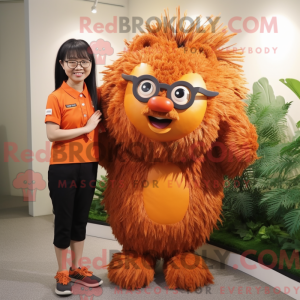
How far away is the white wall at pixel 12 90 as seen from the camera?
474 cm

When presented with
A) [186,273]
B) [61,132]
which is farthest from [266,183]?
[61,132]

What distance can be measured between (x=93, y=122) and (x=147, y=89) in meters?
0.38

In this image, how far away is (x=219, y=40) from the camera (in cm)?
221

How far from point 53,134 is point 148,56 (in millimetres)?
669

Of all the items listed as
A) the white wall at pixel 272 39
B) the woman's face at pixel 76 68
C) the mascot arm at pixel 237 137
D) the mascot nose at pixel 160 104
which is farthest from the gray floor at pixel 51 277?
the white wall at pixel 272 39

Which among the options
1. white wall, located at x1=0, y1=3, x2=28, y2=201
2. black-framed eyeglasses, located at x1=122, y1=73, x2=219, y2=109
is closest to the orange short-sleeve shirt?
black-framed eyeglasses, located at x1=122, y1=73, x2=219, y2=109

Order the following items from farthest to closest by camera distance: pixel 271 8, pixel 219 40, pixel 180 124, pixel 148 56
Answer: pixel 271 8
pixel 219 40
pixel 148 56
pixel 180 124

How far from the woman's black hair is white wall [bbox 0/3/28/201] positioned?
291 centimetres

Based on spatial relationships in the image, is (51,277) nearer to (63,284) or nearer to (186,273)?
(63,284)

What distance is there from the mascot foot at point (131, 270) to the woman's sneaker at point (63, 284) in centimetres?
25

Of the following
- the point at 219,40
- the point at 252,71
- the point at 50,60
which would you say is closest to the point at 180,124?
the point at 219,40

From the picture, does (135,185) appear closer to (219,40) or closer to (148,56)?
(148,56)

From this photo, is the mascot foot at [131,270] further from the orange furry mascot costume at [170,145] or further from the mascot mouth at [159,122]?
the mascot mouth at [159,122]

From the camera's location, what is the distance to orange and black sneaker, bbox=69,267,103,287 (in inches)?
88.0
